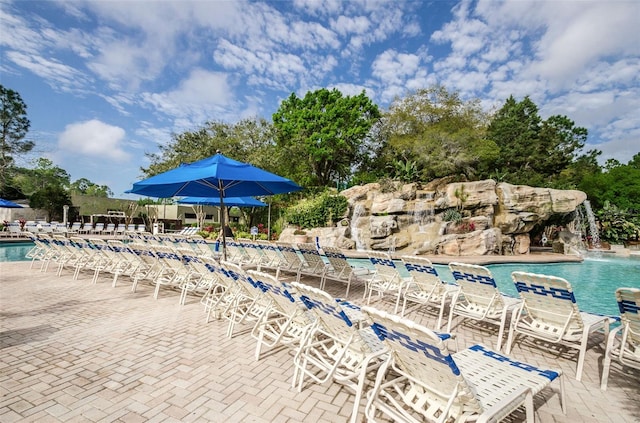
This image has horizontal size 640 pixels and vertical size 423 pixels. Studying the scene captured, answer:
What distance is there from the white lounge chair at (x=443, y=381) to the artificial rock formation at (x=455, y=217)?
45.1 feet

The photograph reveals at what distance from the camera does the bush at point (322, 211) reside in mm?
18156

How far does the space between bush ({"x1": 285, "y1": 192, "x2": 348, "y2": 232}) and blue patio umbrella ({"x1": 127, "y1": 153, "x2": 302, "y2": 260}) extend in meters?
11.0

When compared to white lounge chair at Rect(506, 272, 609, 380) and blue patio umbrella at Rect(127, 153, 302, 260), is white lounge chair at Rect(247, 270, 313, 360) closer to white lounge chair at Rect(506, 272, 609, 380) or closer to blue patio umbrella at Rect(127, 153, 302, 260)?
blue patio umbrella at Rect(127, 153, 302, 260)

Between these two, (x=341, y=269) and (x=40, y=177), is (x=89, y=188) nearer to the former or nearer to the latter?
(x=40, y=177)

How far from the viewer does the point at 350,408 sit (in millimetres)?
2381

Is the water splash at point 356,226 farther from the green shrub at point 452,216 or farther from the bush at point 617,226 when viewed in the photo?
the bush at point 617,226

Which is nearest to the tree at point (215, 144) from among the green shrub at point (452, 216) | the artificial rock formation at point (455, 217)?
the artificial rock formation at point (455, 217)

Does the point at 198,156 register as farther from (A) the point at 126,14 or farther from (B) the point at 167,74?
(A) the point at 126,14

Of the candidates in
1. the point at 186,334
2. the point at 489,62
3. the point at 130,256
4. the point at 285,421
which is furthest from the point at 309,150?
the point at 285,421

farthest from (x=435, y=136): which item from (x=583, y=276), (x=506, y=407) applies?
(x=506, y=407)

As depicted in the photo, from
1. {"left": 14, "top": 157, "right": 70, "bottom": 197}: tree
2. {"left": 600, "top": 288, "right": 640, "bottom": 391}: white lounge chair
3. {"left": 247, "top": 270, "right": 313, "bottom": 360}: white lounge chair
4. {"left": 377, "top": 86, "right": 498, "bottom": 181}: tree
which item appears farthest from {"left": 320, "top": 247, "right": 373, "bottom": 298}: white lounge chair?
{"left": 14, "top": 157, "right": 70, "bottom": 197}: tree

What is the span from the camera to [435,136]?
21953mm

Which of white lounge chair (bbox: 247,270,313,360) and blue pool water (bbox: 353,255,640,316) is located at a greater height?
white lounge chair (bbox: 247,270,313,360)

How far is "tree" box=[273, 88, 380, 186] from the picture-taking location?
2492 centimetres
